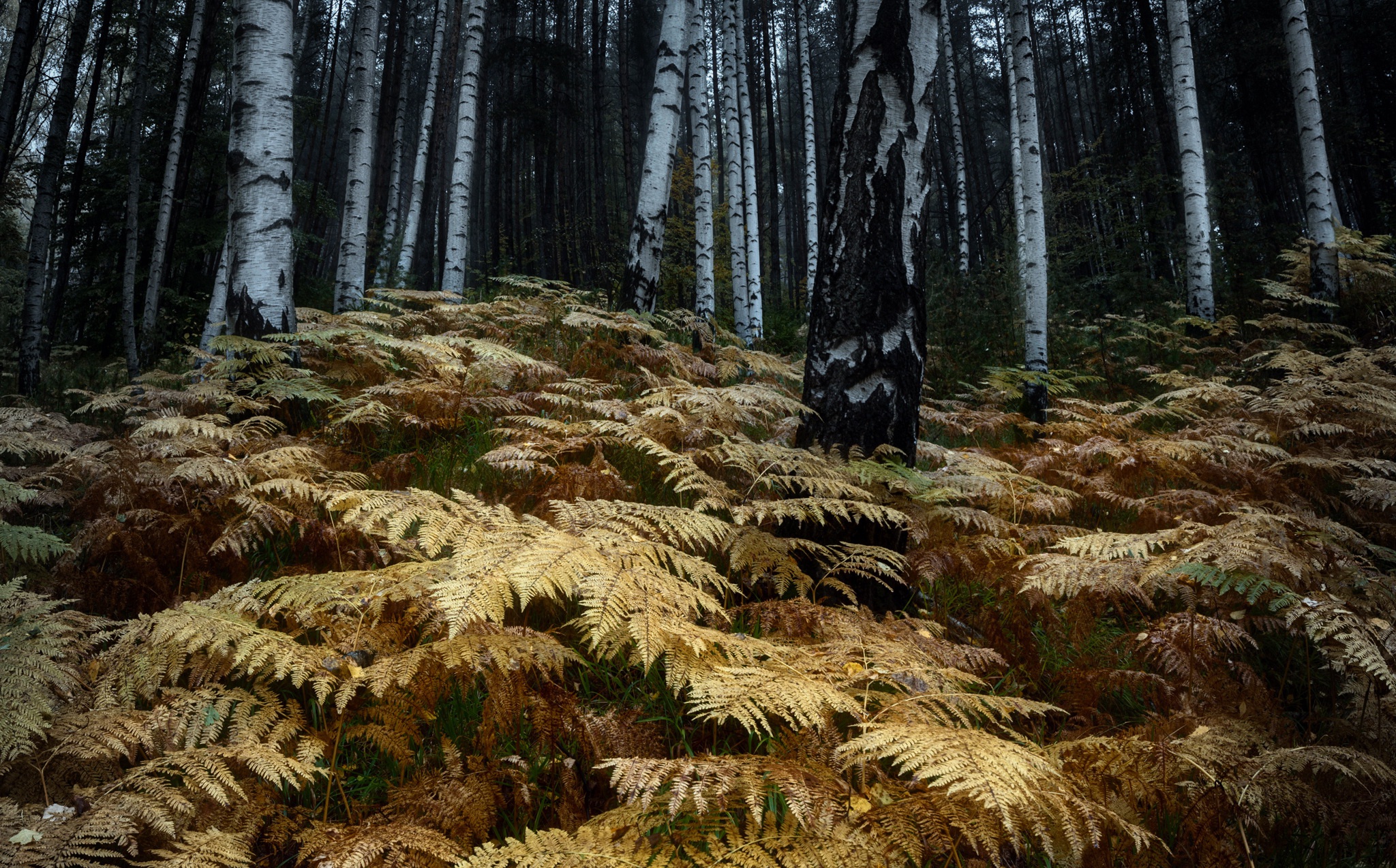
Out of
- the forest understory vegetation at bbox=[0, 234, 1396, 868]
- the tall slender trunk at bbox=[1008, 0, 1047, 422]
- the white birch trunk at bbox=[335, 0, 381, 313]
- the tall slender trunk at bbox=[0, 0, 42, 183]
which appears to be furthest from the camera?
the white birch trunk at bbox=[335, 0, 381, 313]

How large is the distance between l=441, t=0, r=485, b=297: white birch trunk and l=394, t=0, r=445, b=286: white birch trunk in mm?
2713

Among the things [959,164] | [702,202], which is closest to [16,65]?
[702,202]

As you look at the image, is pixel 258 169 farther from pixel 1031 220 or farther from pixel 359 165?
pixel 1031 220

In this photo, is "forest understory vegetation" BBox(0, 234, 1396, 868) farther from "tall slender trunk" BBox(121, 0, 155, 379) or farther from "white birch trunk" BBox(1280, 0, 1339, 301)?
"white birch trunk" BBox(1280, 0, 1339, 301)

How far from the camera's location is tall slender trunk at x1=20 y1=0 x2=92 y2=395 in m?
8.51

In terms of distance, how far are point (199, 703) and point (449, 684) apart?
62cm

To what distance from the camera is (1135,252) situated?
43.8ft

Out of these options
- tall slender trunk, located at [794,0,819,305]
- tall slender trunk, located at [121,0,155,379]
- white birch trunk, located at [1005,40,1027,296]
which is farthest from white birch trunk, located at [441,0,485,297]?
white birch trunk, located at [1005,40,1027,296]

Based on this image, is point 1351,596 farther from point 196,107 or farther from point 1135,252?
point 196,107

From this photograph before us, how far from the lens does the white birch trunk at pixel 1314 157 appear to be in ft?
26.9

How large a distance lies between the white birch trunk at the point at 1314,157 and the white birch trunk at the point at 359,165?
41.4ft

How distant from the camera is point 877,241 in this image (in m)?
3.11

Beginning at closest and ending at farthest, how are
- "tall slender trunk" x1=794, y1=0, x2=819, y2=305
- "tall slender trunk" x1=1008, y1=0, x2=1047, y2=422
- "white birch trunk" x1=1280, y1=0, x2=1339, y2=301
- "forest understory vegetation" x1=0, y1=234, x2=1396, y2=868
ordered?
"forest understory vegetation" x1=0, y1=234, x2=1396, y2=868 < "tall slender trunk" x1=1008, y1=0, x2=1047, y2=422 < "white birch trunk" x1=1280, y1=0, x2=1339, y2=301 < "tall slender trunk" x1=794, y1=0, x2=819, y2=305

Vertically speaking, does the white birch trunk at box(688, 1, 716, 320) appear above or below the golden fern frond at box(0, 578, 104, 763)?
above
